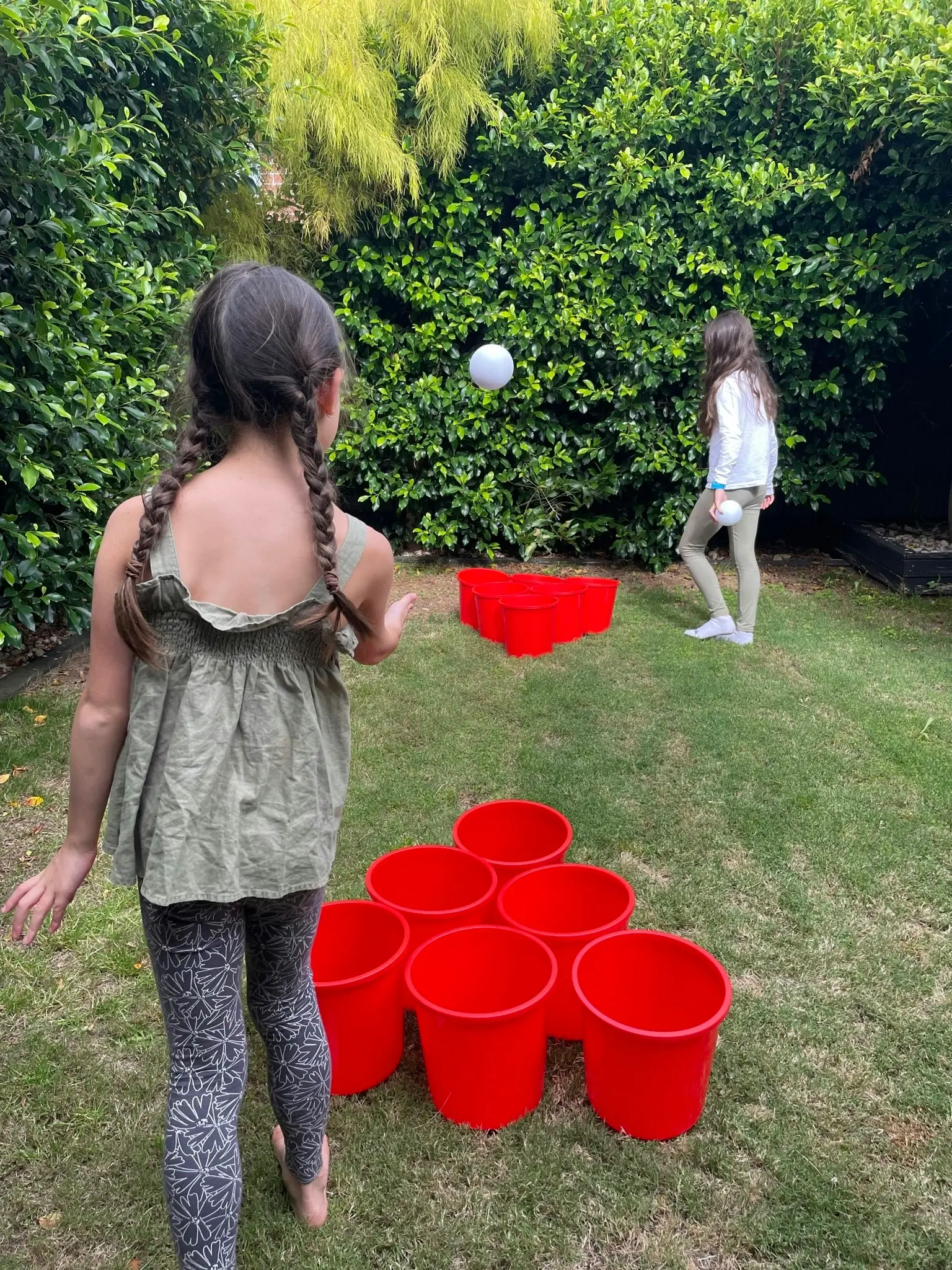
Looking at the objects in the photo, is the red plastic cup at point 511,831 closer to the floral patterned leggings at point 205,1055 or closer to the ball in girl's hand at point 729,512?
the floral patterned leggings at point 205,1055

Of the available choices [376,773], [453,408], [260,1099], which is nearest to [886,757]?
[376,773]

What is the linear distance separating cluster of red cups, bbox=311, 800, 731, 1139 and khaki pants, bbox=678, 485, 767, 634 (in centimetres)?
297

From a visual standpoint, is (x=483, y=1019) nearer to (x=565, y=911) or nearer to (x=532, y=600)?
(x=565, y=911)

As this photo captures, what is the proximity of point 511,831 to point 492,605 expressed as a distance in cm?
232

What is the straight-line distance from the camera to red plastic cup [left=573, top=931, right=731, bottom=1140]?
65.4 inches

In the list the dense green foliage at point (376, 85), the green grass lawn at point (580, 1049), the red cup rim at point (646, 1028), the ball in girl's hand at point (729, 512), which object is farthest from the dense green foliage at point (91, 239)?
the ball in girl's hand at point (729, 512)

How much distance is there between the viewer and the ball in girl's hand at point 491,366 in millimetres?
5715

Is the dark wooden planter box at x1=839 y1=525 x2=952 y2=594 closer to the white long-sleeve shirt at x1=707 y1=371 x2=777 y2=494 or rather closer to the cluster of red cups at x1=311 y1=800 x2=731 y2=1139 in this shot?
the white long-sleeve shirt at x1=707 y1=371 x2=777 y2=494

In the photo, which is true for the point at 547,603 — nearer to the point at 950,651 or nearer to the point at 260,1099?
the point at 950,651

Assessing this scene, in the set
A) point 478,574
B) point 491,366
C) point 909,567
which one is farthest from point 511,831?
point 909,567

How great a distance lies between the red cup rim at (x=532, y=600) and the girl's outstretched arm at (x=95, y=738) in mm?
3364

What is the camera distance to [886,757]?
11.5ft

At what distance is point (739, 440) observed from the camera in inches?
184

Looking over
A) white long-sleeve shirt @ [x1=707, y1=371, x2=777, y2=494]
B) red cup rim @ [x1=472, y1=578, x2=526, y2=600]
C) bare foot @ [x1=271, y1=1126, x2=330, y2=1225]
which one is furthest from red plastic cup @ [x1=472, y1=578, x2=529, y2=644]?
bare foot @ [x1=271, y1=1126, x2=330, y2=1225]
